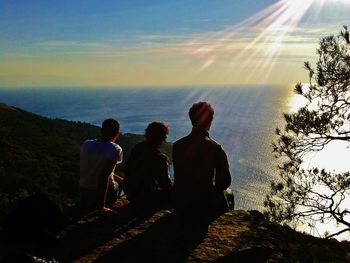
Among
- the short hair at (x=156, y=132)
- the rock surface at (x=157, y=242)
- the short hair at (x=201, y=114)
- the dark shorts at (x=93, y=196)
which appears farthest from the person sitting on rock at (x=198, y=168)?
the dark shorts at (x=93, y=196)

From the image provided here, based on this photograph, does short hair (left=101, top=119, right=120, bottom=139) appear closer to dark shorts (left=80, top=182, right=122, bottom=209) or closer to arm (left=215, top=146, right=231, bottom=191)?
dark shorts (left=80, top=182, right=122, bottom=209)

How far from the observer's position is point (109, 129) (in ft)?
23.1

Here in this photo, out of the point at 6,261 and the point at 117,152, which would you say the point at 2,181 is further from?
the point at 6,261

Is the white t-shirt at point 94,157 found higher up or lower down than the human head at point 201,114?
lower down

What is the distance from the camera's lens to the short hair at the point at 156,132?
6910 mm

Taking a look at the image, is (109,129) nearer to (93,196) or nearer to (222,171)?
(93,196)

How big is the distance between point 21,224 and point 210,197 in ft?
9.92

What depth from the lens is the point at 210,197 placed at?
6.49 meters

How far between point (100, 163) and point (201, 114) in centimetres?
222

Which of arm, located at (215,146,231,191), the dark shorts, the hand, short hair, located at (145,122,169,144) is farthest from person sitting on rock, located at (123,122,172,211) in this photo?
arm, located at (215,146,231,191)

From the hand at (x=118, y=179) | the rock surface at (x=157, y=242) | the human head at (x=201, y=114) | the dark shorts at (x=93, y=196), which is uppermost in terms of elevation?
the human head at (x=201, y=114)

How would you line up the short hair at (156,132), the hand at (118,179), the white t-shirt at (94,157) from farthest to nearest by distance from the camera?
the hand at (118,179), the white t-shirt at (94,157), the short hair at (156,132)

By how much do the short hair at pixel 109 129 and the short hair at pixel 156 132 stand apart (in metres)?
0.58

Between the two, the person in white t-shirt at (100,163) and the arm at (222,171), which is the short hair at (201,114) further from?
the person in white t-shirt at (100,163)
